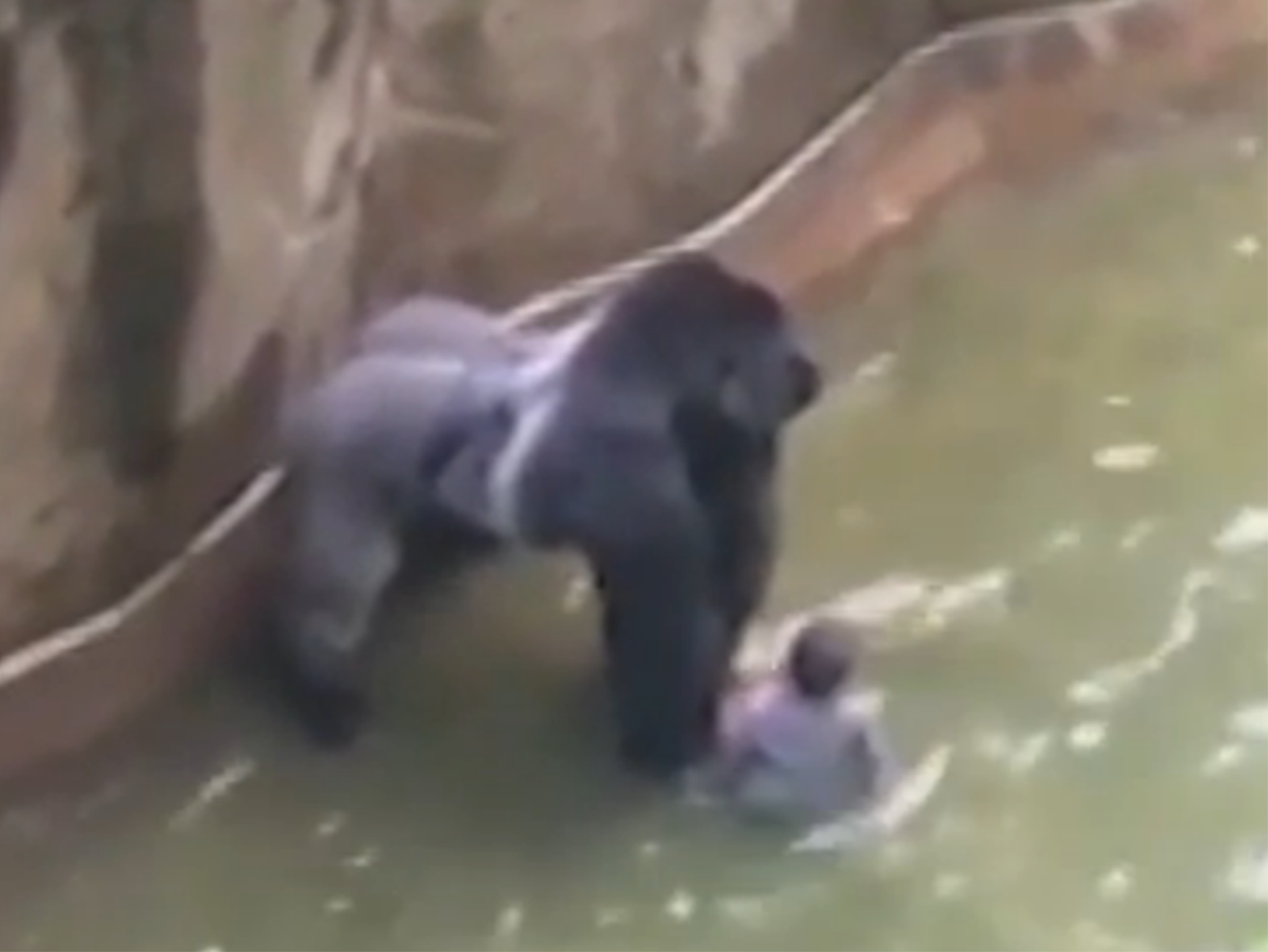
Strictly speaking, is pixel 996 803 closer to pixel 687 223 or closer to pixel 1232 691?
pixel 1232 691

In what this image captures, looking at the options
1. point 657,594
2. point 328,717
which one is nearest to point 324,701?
point 328,717

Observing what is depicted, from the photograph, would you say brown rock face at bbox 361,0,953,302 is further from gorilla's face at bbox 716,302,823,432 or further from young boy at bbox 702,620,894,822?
young boy at bbox 702,620,894,822

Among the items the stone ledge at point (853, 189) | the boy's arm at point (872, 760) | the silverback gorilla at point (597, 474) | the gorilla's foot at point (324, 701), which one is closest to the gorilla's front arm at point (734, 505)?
the silverback gorilla at point (597, 474)

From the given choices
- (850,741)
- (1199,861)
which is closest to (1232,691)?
(1199,861)

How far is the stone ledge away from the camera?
3.35 meters

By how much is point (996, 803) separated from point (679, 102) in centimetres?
120

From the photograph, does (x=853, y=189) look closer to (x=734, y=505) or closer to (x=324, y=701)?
(x=734, y=505)

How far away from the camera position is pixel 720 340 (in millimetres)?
3252

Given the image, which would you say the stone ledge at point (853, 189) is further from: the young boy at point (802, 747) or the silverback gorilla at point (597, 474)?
the young boy at point (802, 747)

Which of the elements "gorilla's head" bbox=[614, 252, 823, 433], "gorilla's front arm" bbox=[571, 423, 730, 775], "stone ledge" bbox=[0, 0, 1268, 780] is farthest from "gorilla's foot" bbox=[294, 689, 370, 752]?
"gorilla's head" bbox=[614, 252, 823, 433]

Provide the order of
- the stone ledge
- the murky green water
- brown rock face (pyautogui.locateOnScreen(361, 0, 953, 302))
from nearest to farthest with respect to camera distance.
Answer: the murky green water
the stone ledge
brown rock face (pyautogui.locateOnScreen(361, 0, 953, 302))

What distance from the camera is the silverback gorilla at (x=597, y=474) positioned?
3.19 metres

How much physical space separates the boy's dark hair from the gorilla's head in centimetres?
23

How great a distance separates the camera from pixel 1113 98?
4.58 metres
